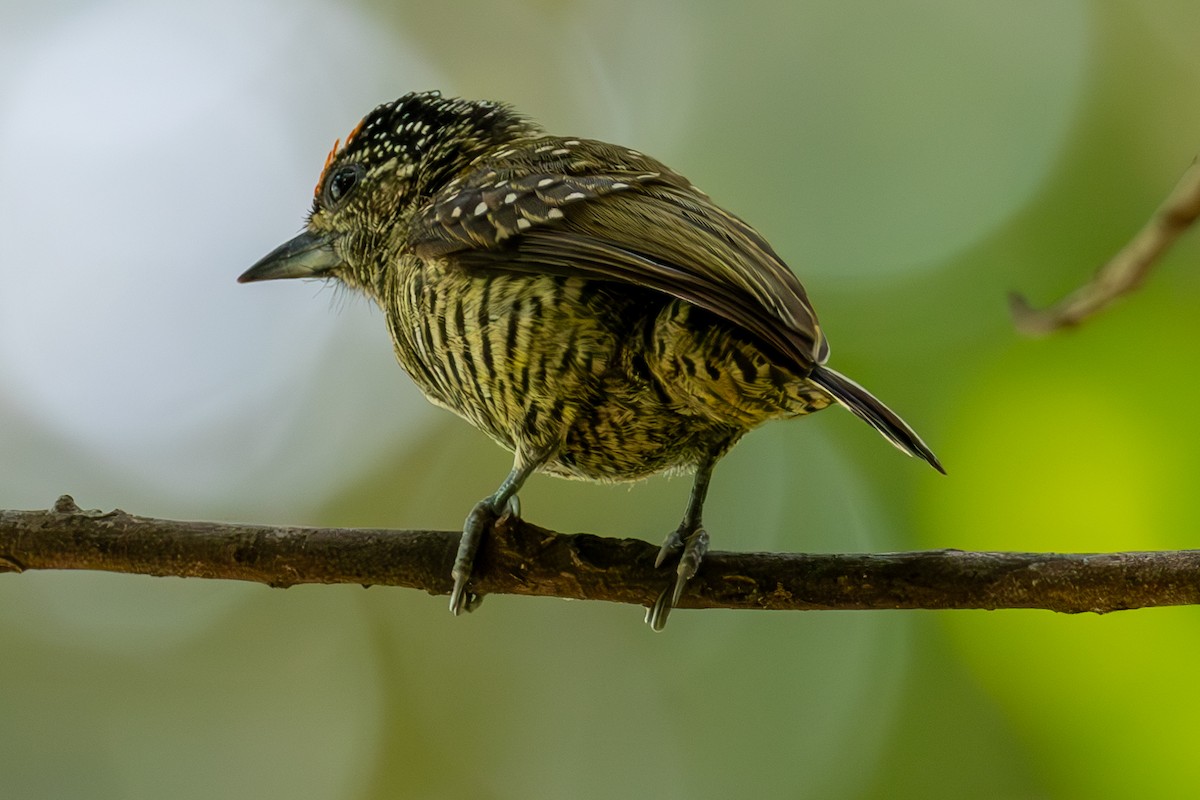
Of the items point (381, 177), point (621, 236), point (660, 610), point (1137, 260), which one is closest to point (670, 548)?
point (660, 610)

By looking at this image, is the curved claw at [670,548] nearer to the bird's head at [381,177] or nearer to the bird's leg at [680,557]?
the bird's leg at [680,557]

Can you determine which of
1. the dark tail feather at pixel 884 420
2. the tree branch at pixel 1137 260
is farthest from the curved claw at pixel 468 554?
the tree branch at pixel 1137 260

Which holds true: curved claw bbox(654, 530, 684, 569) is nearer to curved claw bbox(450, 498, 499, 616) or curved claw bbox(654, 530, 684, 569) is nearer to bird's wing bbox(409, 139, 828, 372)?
curved claw bbox(450, 498, 499, 616)

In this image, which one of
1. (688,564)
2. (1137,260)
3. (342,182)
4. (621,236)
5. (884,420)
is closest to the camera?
(1137,260)

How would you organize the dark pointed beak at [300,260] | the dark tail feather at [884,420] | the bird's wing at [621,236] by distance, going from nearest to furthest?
the dark tail feather at [884,420] < the bird's wing at [621,236] < the dark pointed beak at [300,260]

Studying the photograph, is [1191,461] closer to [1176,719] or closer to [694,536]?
[1176,719]

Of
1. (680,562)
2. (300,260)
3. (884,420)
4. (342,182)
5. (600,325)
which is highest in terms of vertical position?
(342,182)

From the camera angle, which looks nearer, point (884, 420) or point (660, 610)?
point (884, 420)

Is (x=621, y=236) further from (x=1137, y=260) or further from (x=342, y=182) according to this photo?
(x=342, y=182)
